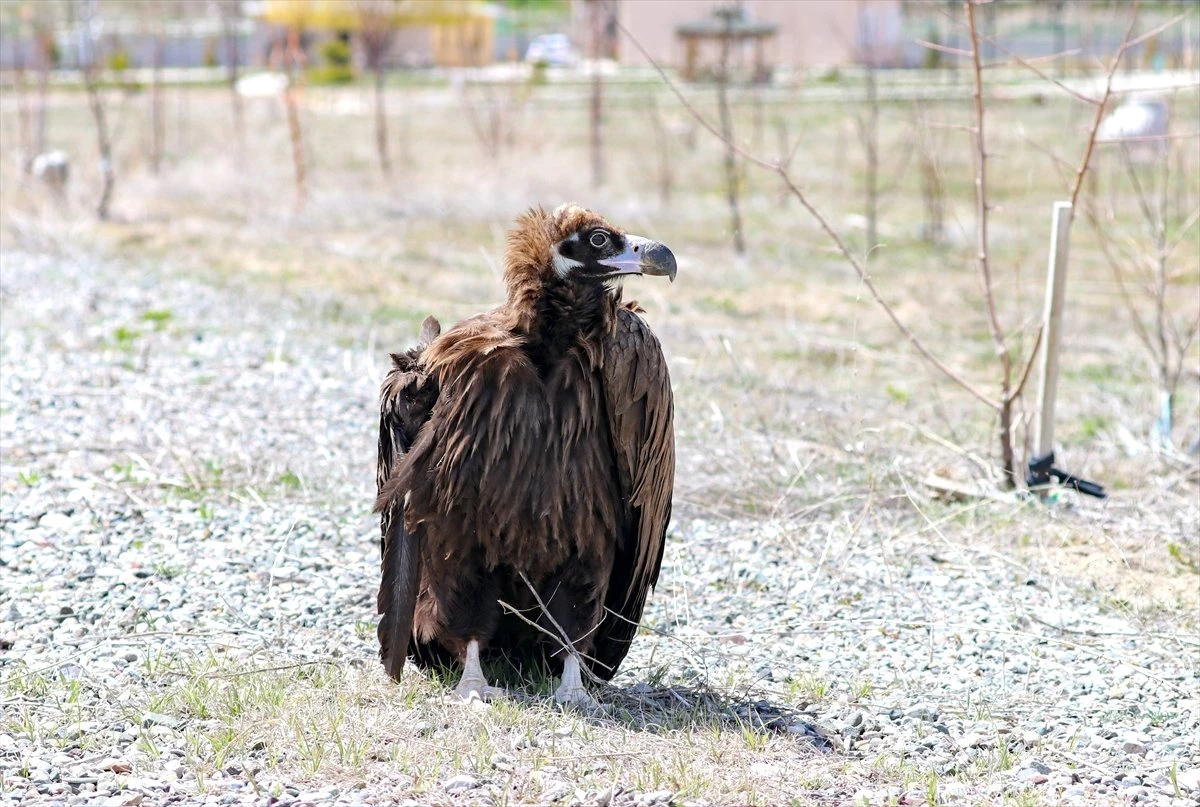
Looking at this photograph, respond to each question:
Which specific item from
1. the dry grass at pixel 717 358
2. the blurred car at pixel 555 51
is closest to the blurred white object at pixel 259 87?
the dry grass at pixel 717 358

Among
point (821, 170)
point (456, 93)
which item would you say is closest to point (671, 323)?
point (821, 170)

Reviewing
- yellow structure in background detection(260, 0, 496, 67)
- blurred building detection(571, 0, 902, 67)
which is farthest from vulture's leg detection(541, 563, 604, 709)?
blurred building detection(571, 0, 902, 67)

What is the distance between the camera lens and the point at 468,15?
132ft

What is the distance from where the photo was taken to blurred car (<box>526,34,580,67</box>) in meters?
46.1

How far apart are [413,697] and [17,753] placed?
1145 millimetres

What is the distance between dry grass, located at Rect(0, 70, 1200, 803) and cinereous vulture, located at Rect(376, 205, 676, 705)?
1.01ft

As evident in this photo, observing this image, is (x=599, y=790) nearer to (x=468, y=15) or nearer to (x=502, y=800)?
(x=502, y=800)

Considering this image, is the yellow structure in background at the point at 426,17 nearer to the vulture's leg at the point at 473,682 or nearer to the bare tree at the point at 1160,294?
the bare tree at the point at 1160,294

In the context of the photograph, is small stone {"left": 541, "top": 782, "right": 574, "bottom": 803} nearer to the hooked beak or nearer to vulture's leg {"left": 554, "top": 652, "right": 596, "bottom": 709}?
vulture's leg {"left": 554, "top": 652, "right": 596, "bottom": 709}

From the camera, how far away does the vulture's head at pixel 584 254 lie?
446 cm

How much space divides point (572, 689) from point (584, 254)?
1.37 metres

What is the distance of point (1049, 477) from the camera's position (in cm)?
701

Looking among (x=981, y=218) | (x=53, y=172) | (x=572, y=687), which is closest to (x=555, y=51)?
(x=53, y=172)

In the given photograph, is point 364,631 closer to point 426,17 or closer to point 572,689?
point 572,689
